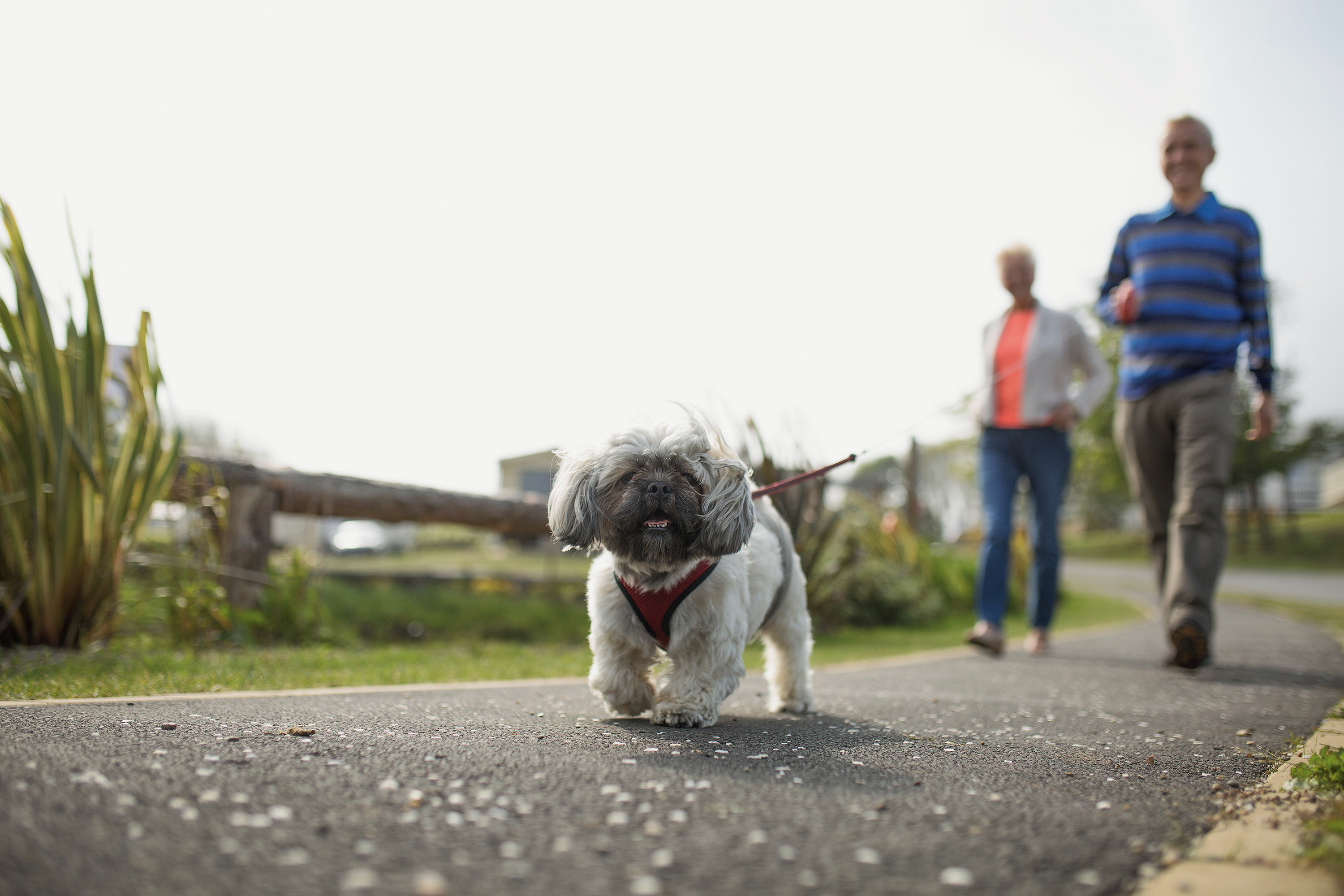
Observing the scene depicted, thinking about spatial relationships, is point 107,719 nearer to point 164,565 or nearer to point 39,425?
point 39,425

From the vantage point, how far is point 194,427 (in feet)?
A: 94.7

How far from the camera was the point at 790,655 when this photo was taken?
3.93 metres

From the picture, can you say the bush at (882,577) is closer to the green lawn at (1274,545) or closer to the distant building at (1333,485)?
the green lawn at (1274,545)

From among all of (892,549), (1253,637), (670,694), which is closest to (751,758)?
(670,694)

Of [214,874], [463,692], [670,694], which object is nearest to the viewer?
[214,874]

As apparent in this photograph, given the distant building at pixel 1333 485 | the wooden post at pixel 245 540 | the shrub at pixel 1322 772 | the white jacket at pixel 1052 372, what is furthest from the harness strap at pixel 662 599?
the distant building at pixel 1333 485

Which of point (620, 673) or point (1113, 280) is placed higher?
point (1113, 280)

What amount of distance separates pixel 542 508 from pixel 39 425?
18.6ft

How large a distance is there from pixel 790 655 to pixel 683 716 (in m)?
0.89

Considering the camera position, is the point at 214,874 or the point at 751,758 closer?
the point at 214,874

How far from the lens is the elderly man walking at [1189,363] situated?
17.3 ft

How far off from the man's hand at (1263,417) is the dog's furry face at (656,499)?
4.08 meters

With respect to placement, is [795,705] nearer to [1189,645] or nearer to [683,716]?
[683,716]

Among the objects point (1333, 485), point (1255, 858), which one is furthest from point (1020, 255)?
point (1333, 485)
